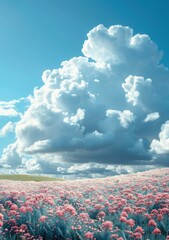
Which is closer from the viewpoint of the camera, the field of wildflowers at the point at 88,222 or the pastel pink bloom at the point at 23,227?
the field of wildflowers at the point at 88,222

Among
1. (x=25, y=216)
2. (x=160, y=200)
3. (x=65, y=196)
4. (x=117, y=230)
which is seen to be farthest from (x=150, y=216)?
(x=65, y=196)

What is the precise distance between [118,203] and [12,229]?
4.04m

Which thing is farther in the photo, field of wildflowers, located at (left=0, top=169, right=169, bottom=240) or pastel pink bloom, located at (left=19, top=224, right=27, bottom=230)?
pastel pink bloom, located at (left=19, top=224, right=27, bottom=230)

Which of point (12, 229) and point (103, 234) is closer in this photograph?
point (103, 234)

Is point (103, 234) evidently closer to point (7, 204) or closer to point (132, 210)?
point (132, 210)

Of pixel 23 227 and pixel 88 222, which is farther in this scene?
pixel 23 227

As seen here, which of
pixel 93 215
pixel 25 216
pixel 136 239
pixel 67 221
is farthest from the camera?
pixel 93 215

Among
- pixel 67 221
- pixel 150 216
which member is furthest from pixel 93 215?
pixel 150 216

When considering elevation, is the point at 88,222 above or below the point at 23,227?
above

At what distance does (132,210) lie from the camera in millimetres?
11328

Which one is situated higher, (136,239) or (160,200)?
(160,200)

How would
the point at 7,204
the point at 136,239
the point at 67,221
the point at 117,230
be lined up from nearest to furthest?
the point at 136,239, the point at 117,230, the point at 67,221, the point at 7,204

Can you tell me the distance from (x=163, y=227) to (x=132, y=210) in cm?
125

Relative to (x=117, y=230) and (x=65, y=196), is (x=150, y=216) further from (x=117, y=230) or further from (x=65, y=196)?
(x=65, y=196)
